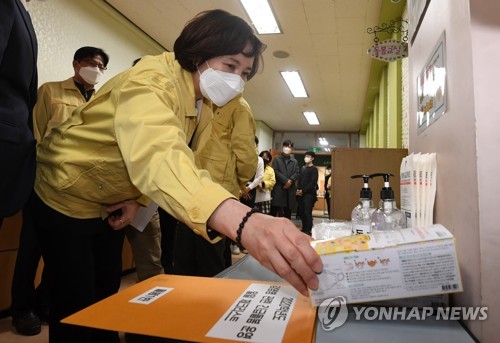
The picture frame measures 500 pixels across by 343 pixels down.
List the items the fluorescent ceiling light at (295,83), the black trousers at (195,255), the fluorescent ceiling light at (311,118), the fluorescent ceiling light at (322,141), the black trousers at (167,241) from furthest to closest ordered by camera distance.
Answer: the fluorescent ceiling light at (322,141), the fluorescent ceiling light at (311,118), the fluorescent ceiling light at (295,83), the black trousers at (167,241), the black trousers at (195,255)

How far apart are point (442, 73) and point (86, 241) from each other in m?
1.00

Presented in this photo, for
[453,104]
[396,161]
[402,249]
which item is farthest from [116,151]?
[396,161]

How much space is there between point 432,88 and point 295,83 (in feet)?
18.0

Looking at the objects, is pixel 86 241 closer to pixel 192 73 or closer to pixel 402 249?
pixel 192 73

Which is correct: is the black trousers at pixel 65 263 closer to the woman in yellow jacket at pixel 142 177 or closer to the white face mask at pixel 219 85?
the woman in yellow jacket at pixel 142 177

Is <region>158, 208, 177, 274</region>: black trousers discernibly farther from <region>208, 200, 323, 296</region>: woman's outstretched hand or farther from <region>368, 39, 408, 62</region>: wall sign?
<region>368, 39, 408, 62</region>: wall sign

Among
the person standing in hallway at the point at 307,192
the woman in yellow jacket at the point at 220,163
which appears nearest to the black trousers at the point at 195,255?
the woman in yellow jacket at the point at 220,163

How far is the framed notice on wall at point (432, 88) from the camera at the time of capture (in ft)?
2.53

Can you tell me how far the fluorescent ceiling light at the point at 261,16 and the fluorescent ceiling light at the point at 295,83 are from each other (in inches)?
61.2

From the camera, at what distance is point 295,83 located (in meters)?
6.14

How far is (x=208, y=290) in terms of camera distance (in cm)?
65

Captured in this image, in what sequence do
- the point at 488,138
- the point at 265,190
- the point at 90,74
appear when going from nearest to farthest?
the point at 488,138, the point at 90,74, the point at 265,190

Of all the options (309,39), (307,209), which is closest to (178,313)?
(309,39)

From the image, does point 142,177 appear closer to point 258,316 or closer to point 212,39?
point 258,316
